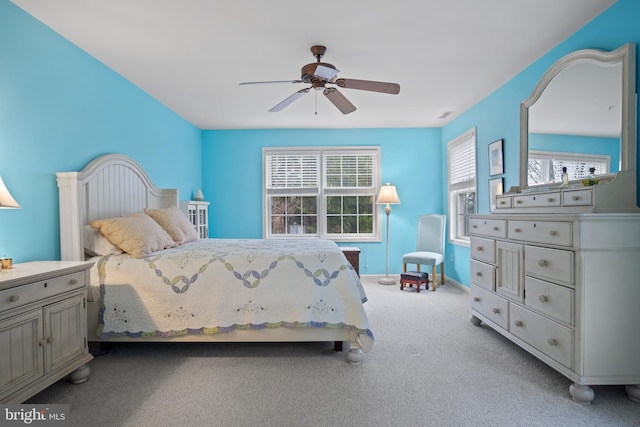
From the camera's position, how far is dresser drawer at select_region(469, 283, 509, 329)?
274cm

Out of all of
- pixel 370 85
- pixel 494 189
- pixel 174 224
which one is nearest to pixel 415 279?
pixel 494 189

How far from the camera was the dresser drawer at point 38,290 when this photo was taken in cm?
173

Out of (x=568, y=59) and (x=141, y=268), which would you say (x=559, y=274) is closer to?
(x=568, y=59)

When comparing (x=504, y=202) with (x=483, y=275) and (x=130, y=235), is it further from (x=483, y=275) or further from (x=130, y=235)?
(x=130, y=235)

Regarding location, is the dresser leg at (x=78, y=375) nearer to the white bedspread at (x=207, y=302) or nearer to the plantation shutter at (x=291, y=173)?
the white bedspread at (x=207, y=302)

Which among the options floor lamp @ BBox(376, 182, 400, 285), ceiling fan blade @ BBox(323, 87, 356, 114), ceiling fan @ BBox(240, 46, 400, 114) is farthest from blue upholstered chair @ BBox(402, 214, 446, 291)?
ceiling fan @ BBox(240, 46, 400, 114)

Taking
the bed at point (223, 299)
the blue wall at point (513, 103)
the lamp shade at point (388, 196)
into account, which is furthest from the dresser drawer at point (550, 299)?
the lamp shade at point (388, 196)

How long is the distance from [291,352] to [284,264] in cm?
72

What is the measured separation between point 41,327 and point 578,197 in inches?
134

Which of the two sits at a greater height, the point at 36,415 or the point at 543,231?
the point at 543,231

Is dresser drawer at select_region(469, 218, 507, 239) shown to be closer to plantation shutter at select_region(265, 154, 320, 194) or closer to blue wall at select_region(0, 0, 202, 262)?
plantation shutter at select_region(265, 154, 320, 194)

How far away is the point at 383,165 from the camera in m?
5.76

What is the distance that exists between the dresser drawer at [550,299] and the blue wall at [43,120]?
352cm

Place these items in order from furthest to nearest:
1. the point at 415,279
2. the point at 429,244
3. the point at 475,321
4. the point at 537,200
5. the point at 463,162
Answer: the point at 429,244
the point at 463,162
the point at 415,279
the point at 475,321
the point at 537,200
